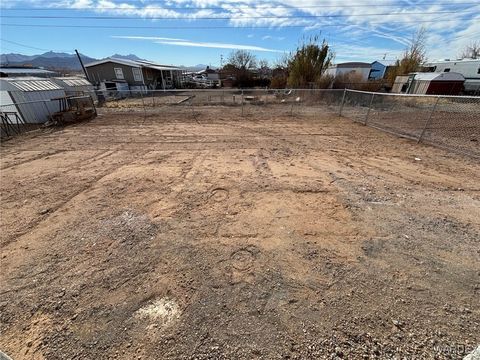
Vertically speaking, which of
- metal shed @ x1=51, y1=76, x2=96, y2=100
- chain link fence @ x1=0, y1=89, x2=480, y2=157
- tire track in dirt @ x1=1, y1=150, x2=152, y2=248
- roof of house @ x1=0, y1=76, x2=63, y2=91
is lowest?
chain link fence @ x1=0, y1=89, x2=480, y2=157

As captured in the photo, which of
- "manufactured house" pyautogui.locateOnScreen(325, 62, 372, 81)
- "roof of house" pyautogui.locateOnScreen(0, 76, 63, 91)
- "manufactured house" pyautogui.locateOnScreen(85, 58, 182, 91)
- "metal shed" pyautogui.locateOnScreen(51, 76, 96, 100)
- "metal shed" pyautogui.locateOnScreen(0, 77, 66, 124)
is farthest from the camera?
"manufactured house" pyautogui.locateOnScreen(85, 58, 182, 91)

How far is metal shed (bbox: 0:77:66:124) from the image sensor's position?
11492mm

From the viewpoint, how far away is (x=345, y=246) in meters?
3.20

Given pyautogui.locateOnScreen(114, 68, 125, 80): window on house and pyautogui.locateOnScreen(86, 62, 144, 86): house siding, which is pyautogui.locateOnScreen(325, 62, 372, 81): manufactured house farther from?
pyautogui.locateOnScreen(114, 68, 125, 80): window on house

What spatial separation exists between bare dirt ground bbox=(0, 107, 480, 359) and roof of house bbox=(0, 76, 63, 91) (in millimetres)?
8781

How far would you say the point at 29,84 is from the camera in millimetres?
12938

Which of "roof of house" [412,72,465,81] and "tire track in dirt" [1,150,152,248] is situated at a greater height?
"roof of house" [412,72,465,81]

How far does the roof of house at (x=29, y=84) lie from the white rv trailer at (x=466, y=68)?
35.9 m

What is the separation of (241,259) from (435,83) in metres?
25.8

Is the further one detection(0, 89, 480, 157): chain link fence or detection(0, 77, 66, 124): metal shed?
detection(0, 77, 66, 124): metal shed

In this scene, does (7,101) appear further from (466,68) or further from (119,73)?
(466,68)

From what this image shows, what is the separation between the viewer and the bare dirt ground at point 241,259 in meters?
2.11

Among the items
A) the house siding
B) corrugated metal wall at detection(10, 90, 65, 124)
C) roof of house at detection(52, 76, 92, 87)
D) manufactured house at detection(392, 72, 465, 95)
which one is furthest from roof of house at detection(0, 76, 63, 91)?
manufactured house at detection(392, 72, 465, 95)

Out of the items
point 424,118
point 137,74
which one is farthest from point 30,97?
point 424,118
